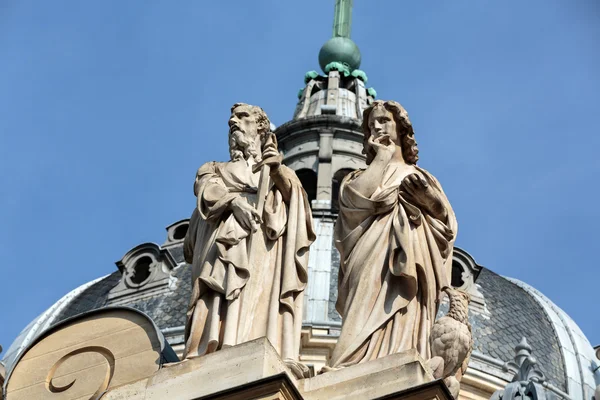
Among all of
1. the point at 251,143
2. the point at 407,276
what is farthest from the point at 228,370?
the point at 251,143

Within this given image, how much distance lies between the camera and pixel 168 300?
147ft

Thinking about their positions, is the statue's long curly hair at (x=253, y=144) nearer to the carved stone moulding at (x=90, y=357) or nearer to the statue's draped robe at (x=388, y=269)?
the statue's draped robe at (x=388, y=269)

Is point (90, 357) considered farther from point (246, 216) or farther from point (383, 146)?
point (383, 146)

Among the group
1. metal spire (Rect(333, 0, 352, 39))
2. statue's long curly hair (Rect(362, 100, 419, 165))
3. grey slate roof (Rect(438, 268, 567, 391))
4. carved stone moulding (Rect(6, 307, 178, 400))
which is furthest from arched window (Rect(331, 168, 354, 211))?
statue's long curly hair (Rect(362, 100, 419, 165))

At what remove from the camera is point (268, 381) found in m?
15.3

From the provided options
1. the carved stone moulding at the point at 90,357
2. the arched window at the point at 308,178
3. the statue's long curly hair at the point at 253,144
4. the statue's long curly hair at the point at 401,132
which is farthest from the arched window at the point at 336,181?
the statue's long curly hair at the point at 401,132

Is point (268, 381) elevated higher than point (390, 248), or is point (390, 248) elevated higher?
point (390, 248)

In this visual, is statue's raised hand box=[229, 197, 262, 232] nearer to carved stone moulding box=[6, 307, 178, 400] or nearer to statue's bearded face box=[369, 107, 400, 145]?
statue's bearded face box=[369, 107, 400, 145]

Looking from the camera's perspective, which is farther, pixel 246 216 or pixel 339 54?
pixel 339 54

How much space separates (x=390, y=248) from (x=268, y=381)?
7.13ft

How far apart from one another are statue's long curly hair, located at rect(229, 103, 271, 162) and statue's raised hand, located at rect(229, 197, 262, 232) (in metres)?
0.97

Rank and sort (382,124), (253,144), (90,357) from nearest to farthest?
1. (382,124)
2. (253,144)
3. (90,357)

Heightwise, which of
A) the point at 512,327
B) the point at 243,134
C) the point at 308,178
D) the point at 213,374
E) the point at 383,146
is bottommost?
the point at 213,374

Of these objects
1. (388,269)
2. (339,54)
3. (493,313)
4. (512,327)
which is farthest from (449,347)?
(339,54)
